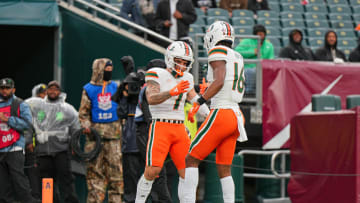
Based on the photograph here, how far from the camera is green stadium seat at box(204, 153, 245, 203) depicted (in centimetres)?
952

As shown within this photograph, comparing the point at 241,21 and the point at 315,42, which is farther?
the point at 315,42

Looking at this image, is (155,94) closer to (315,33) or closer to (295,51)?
(295,51)

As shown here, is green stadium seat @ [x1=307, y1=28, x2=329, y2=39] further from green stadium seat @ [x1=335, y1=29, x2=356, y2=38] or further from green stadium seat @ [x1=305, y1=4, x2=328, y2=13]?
green stadium seat @ [x1=305, y1=4, x2=328, y2=13]

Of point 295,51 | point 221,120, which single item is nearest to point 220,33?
point 221,120

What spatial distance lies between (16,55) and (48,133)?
18.2 feet

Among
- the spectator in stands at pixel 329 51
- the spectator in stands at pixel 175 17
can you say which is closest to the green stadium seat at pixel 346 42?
the spectator in stands at pixel 329 51

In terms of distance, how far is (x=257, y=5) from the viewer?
16.4 metres

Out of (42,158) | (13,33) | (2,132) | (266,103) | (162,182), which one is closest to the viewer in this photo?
(162,182)

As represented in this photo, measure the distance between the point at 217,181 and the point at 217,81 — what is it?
4003 millimetres

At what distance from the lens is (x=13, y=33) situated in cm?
1425

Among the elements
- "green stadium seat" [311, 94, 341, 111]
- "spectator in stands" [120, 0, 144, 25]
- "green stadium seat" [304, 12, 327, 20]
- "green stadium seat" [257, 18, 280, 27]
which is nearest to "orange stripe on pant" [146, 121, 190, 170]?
"green stadium seat" [311, 94, 341, 111]

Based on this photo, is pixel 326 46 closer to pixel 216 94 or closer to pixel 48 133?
pixel 48 133

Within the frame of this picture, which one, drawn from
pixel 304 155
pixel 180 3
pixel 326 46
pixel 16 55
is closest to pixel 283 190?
pixel 304 155

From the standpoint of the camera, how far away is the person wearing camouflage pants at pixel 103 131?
898 centimetres
